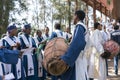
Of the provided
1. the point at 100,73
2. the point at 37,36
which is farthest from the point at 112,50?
the point at 37,36

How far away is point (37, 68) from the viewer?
11.8m

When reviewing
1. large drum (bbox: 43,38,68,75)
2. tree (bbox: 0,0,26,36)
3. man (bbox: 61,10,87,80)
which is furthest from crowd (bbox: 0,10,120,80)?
tree (bbox: 0,0,26,36)

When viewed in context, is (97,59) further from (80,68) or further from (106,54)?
(80,68)

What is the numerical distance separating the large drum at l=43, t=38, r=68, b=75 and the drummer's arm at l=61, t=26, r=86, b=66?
0.38ft

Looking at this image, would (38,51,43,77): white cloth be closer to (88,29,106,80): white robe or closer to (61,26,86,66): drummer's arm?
(88,29,106,80): white robe

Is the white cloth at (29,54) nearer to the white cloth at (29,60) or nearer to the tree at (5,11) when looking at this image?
the white cloth at (29,60)

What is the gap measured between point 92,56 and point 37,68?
5.36 ft

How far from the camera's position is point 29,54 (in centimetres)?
1100

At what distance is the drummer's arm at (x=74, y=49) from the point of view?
673cm

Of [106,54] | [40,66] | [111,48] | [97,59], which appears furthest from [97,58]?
[40,66]

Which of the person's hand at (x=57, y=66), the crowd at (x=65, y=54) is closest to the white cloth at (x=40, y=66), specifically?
the crowd at (x=65, y=54)

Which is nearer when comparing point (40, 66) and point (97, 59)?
point (97, 59)

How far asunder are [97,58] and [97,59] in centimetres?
3

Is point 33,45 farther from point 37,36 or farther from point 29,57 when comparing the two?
point 37,36
